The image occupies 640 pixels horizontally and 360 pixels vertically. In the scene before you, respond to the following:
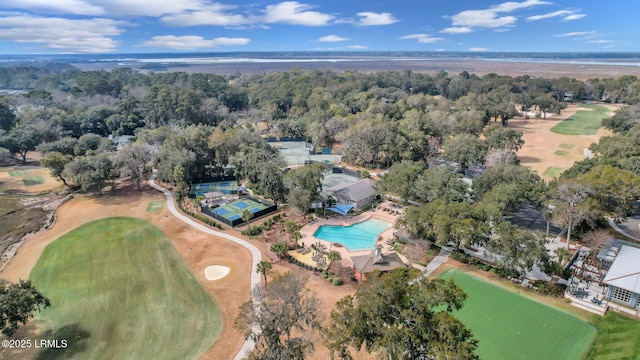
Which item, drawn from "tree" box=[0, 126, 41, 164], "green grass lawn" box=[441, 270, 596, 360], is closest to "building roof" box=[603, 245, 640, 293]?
"green grass lawn" box=[441, 270, 596, 360]

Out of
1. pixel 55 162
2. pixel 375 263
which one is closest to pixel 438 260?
pixel 375 263

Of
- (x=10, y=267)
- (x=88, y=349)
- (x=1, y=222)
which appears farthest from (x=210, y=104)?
(x=88, y=349)

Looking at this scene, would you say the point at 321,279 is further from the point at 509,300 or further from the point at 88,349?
the point at 88,349

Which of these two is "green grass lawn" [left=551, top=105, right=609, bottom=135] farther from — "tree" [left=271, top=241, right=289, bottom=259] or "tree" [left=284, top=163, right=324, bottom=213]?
"tree" [left=271, top=241, right=289, bottom=259]

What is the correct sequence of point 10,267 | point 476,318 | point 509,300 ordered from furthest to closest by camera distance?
point 10,267 < point 509,300 < point 476,318

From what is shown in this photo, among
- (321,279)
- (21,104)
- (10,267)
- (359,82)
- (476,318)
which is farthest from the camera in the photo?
(359,82)

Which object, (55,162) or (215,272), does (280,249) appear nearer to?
Result: (215,272)

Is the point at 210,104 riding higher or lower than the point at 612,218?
higher
